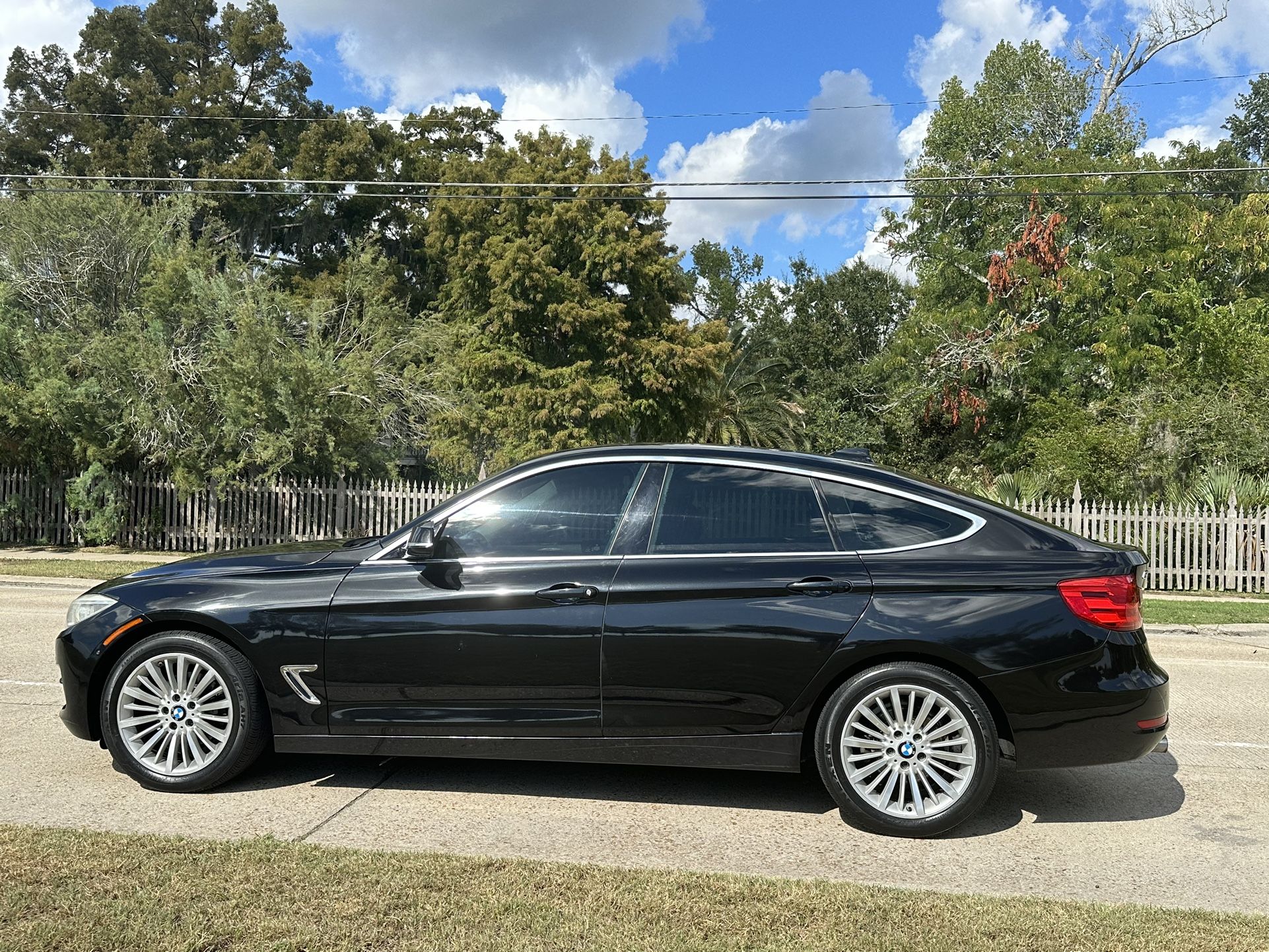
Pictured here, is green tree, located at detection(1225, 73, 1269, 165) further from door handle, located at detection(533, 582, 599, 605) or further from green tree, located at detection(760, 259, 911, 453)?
door handle, located at detection(533, 582, 599, 605)

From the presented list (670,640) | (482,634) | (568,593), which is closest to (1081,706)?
(670,640)

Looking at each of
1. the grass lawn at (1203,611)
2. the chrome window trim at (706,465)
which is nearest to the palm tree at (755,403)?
the grass lawn at (1203,611)

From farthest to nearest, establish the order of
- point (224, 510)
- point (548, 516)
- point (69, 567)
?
point (224, 510) → point (69, 567) → point (548, 516)

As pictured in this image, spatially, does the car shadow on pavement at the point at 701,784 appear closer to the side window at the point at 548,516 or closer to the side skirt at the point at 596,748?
the side skirt at the point at 596,748

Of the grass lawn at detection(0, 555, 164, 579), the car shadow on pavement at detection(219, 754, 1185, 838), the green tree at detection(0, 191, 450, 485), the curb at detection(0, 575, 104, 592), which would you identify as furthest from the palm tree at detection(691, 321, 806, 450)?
the car shadow on pavement at detection(219, 754, 1185, 838)

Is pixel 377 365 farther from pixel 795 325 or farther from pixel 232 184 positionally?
pixel 795 325

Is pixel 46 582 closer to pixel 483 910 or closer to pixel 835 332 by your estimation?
pixel 483 910

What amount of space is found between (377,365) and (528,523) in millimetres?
17451

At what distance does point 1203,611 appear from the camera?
14.1 m

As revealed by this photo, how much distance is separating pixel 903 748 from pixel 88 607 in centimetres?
399

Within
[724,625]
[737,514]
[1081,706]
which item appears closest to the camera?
[1081,706]

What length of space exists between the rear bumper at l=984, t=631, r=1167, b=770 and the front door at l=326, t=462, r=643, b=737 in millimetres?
1846

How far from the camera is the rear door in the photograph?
4703 millimetres

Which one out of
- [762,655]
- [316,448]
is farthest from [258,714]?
[316,448]
